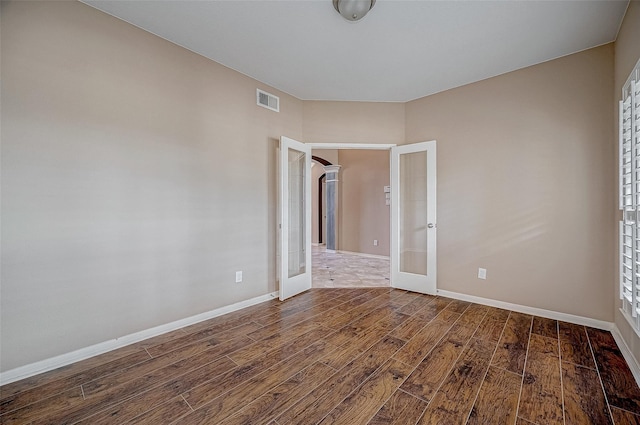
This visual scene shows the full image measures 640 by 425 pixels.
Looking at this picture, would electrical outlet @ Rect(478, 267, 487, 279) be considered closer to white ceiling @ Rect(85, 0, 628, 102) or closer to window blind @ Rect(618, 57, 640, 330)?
window blind @ Rect(618, 57, 640, 330)

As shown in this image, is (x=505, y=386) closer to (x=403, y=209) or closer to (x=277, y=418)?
(x=277, y=418)

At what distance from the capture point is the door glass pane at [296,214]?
3730mm

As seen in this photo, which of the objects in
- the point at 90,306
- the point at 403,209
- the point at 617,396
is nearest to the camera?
the point at 617,396

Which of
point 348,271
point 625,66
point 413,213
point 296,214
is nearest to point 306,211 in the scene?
point 296,214

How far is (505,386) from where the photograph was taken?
180 centimetres

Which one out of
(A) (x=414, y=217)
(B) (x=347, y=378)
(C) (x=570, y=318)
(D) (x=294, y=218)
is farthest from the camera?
(A) (x=414, y=217)

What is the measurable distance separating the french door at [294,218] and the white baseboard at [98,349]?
782mm

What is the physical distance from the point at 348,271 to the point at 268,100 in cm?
324

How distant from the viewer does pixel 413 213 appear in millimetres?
3934

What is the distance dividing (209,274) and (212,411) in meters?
1.53

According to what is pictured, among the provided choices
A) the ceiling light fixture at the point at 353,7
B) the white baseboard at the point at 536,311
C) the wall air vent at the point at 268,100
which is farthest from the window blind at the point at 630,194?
the wall air vent at the point at 268,100

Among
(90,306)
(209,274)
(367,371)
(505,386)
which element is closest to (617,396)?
(505,386)

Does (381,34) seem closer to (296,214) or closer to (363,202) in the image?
(296,214)

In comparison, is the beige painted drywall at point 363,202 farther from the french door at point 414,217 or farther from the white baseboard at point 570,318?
the white baseboard at point 570,318
